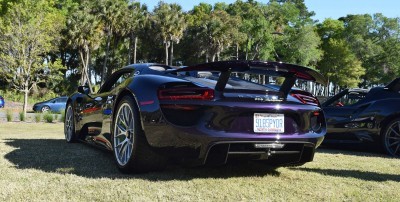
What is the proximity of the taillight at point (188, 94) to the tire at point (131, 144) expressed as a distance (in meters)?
0.40

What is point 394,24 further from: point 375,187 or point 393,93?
point 375,187

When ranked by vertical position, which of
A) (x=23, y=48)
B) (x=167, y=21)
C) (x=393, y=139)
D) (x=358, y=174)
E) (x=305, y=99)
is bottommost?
(x=358, y=174)

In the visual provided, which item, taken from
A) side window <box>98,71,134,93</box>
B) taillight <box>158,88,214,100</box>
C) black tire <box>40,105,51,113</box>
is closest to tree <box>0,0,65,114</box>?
black tire <box>40,105,51,113</box>

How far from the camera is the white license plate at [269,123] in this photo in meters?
3.66

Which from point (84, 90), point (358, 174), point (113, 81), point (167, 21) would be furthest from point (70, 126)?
point (167, 21)

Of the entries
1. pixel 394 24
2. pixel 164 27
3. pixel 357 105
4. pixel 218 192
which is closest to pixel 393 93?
pixel 357 105

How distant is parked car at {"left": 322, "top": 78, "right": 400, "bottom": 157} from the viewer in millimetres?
6656

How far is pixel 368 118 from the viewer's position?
6.90m

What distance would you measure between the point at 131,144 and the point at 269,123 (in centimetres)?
130

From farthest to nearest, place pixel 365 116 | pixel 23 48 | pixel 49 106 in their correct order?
pixel 49 106
pixel 23 48
pixel 365 116

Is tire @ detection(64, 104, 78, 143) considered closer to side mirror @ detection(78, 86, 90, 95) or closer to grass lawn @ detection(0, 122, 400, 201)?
side mirror @ detection(78, 86, 90, 95)

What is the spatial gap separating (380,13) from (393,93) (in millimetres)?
63025

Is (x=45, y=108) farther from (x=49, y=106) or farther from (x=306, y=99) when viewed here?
(x=306, y=99)

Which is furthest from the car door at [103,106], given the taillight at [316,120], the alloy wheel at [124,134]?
the taillight at [316,120]
